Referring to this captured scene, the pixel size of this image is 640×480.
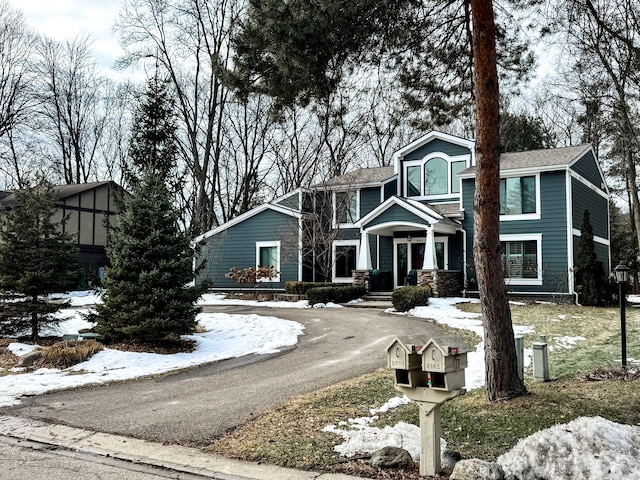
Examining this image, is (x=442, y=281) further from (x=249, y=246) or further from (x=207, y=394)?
(x=207, y=394)

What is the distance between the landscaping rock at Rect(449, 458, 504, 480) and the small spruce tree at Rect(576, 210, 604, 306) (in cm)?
1576

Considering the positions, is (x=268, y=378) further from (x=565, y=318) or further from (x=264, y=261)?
(x=264, y=261)

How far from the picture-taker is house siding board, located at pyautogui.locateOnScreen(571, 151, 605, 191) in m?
20.4

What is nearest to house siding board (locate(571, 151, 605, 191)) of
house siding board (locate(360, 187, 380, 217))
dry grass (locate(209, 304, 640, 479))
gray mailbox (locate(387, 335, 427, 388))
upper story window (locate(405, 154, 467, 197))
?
upper story window (locate(405, 154, 467, 197))

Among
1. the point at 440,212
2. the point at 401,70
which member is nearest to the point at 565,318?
the point at 440,212

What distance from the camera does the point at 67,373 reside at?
844 cm

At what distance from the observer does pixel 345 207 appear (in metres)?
23.5

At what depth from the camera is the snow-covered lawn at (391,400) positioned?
3.60 metres

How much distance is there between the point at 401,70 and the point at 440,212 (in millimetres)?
13426

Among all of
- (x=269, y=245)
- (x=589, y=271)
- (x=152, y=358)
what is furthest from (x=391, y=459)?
(x=269, y=245)

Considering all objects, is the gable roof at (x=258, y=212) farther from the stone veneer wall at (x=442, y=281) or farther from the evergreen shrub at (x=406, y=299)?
the evergreen shrub at (x=406, y=299)

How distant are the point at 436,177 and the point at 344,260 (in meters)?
5.55

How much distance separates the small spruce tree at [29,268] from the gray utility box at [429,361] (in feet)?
31.4

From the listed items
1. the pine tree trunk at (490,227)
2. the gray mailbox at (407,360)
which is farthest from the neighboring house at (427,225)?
the gray mailbox at (407,360)
